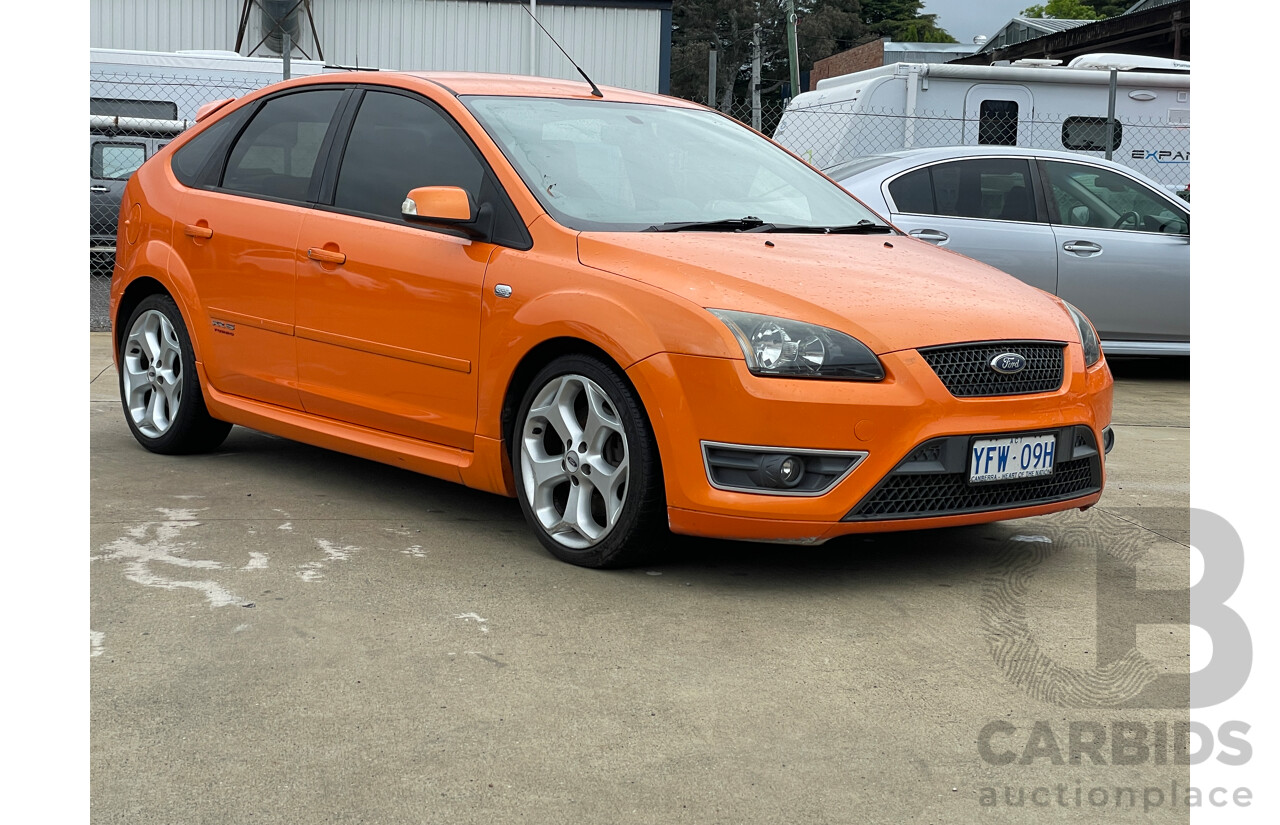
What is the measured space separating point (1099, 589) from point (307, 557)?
2513 millimetres

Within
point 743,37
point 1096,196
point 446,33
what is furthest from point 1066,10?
point 1096,196

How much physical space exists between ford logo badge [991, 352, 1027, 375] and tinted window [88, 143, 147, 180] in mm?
14411

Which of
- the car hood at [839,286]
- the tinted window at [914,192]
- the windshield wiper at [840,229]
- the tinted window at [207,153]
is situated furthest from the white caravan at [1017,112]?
the car hood at [839,286]

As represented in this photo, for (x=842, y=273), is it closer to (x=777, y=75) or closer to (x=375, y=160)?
(x=375, y=160)

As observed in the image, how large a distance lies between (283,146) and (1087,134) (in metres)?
10.0

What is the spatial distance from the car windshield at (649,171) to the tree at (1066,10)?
76.6 metres

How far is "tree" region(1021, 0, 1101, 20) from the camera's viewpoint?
78000 millimetres

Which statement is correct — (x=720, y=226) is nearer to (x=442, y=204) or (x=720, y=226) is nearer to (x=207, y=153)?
(x=442, y=204)

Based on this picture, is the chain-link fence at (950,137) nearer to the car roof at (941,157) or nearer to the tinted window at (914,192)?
the car roof at (941,157)

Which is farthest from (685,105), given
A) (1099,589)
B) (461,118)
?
(1099,589)

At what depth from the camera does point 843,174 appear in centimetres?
954

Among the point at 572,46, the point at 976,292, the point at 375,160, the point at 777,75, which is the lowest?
the point at 976,292

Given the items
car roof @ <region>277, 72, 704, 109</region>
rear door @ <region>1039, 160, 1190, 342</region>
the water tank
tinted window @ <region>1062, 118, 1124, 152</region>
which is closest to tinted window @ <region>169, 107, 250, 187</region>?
car roof @ <region>277, 72, 704, 109</region>

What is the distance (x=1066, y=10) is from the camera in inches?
3167
